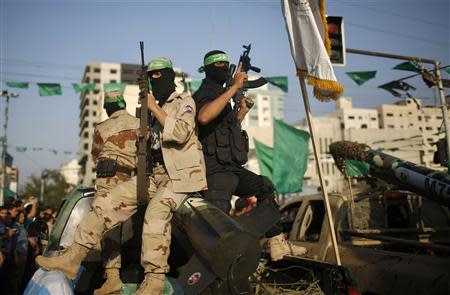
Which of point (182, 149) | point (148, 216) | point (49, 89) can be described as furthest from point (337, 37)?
point (49, 89)

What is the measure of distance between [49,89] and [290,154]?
27.9ft

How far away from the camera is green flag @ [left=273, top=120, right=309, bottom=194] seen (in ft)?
47.8

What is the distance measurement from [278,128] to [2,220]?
9.76 meters

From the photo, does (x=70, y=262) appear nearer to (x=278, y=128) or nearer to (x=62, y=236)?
(x=62, y=236)

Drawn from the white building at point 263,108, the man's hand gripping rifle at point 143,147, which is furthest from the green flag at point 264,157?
the white building at point 263,108

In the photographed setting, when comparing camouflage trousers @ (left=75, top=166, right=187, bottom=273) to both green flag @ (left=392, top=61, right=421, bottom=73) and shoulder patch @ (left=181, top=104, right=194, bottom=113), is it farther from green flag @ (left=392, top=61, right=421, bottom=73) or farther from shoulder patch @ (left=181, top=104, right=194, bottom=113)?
green flag @ (left=392, top=61, right=421, bottom=73)

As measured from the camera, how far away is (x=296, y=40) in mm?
4176

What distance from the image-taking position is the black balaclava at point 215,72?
356cm

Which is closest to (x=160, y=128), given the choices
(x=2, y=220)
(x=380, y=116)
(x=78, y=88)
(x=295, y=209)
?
(x=295, y=209)

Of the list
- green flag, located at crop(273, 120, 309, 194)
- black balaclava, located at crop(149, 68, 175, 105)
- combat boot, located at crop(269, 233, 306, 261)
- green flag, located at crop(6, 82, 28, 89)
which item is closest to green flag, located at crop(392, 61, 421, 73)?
green flag, located at crop(273, 120, 309, 194)

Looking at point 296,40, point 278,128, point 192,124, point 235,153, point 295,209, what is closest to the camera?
point 192,124

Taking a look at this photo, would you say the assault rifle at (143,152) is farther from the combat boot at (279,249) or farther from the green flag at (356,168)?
the green flag at (356,168)

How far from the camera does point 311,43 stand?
13.3ft

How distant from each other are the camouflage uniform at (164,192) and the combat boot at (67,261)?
0.22 feet
